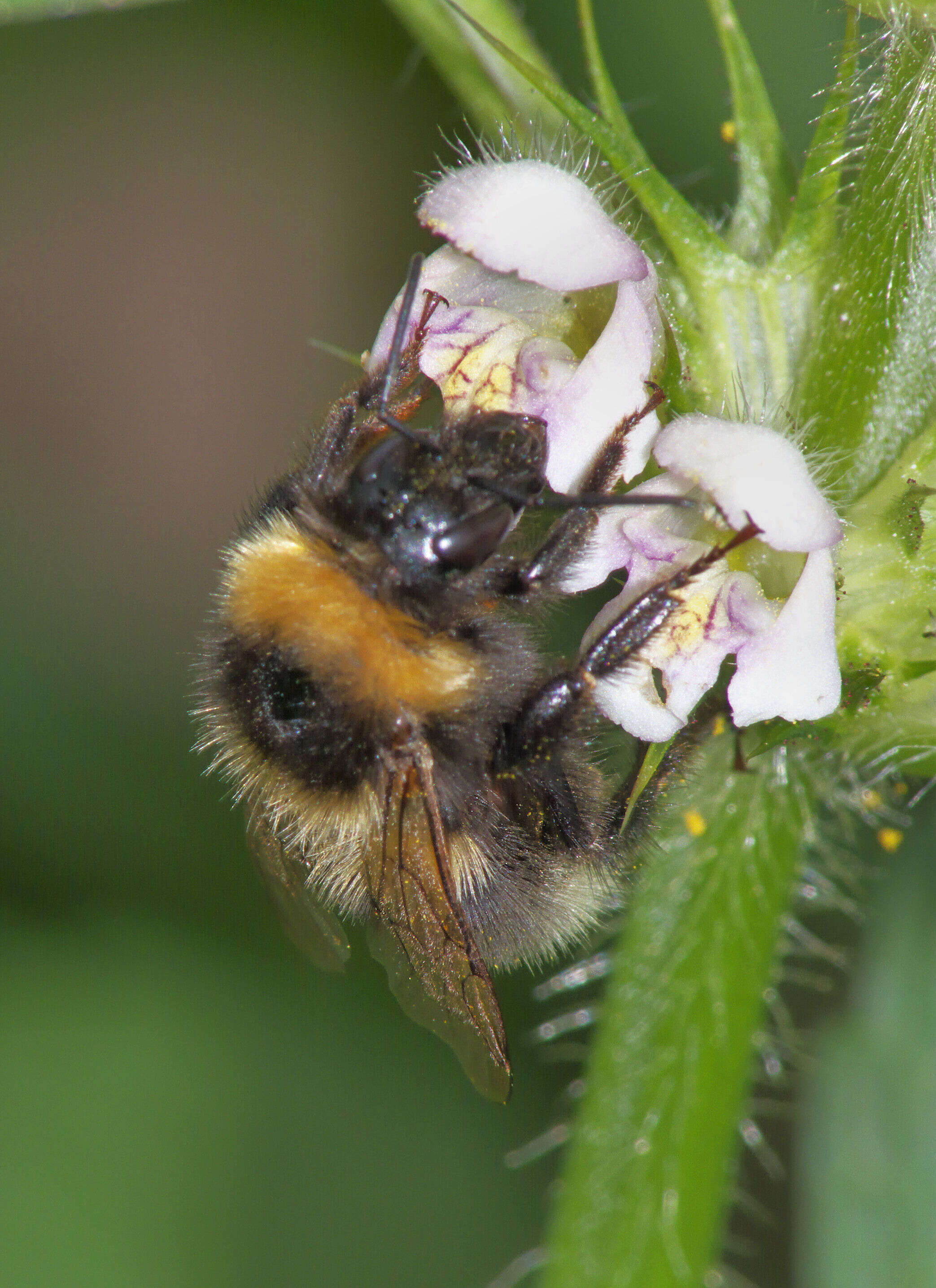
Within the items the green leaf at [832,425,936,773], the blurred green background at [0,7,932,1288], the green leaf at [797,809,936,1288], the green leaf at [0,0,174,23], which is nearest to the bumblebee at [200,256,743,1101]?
the green leaf at [832,425,936,773]

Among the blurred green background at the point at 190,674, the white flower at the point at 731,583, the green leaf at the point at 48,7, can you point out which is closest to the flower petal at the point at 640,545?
the white flower at the point at 731,583

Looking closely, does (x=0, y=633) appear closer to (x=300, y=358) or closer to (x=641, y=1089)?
(x=300, y=358)

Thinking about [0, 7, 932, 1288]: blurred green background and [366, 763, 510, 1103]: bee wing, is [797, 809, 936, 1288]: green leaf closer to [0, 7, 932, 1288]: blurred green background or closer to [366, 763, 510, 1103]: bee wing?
[0, 7, 932, 1288]: blurred green background

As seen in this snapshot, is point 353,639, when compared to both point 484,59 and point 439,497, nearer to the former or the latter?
point 439,497

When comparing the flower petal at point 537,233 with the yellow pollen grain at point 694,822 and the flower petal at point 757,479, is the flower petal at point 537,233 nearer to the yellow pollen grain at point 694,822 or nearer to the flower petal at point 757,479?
the flower petal at point 757,479

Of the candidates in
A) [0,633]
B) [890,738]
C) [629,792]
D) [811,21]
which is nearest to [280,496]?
[629,792]

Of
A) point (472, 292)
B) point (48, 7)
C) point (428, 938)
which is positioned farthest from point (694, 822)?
point (48, 7)

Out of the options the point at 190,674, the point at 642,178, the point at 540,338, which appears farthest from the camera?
the point at 190,674
